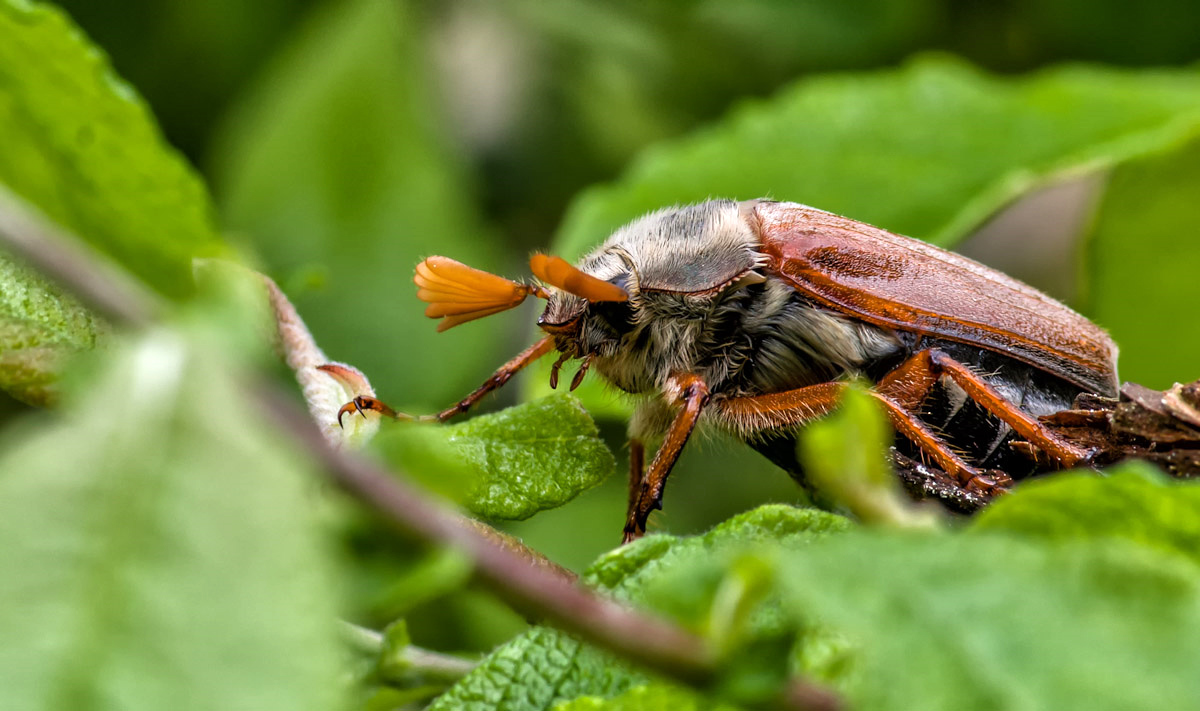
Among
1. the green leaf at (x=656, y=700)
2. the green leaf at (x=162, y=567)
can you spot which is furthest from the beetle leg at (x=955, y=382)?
the green leaf at (x=162, y=567)

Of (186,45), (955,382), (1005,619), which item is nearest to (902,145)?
(955,382)

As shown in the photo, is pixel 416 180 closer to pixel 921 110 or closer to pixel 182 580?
pixel 921 110

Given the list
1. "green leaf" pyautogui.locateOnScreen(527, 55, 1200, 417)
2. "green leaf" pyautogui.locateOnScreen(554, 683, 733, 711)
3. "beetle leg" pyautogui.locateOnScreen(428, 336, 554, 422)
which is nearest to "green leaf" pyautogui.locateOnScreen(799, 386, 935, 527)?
"green leaf" pyautogui.locateOnScreen(554, 683, 733, 711)

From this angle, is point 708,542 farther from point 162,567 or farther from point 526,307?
point 526,307

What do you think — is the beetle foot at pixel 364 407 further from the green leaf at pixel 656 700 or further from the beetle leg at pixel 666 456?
the green leaf at pixel 656 700

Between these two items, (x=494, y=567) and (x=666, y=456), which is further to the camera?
(x=666, y=456)

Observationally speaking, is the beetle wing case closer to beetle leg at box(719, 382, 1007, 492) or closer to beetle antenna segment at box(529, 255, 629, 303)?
beetle leg at box(719, 382, 1007, 492)
